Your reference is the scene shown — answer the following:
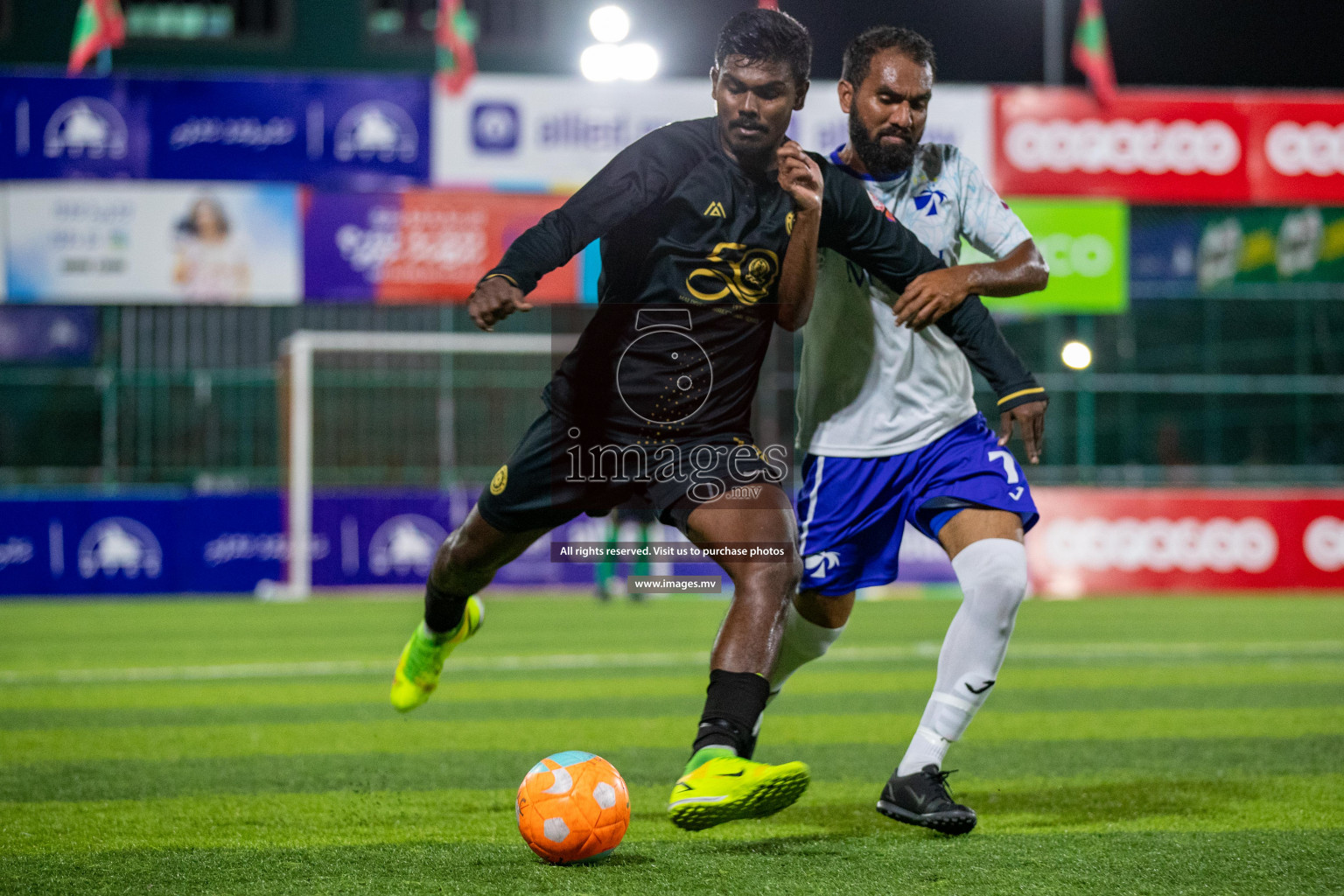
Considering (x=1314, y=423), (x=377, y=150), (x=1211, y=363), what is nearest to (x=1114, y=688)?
(x=377, y=150)

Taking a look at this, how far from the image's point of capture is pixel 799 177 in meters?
3.74

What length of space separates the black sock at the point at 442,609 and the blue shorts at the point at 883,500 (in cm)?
114

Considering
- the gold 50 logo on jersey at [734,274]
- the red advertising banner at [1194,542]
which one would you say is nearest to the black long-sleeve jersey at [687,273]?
the gold 50 logo on jersey at [734,274]

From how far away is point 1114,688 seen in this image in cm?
800

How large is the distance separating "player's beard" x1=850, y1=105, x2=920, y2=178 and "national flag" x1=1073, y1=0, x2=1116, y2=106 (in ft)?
44.2

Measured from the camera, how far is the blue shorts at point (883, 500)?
4105 millimetres

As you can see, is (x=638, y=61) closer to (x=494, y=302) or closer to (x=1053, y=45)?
(x=1053, y=45)

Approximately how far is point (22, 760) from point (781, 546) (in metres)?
3.40

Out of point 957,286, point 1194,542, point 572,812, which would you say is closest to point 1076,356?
point 957,286

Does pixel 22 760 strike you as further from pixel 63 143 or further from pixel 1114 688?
pixel 63 143

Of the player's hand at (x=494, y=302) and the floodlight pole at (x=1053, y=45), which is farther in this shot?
the floodlight pole at (x=1053, y=45)

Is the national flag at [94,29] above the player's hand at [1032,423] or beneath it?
above

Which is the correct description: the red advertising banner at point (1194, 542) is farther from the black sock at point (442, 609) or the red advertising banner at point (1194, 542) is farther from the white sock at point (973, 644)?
the white sock at point (973, 644)

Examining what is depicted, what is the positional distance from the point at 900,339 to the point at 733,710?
128 cm
